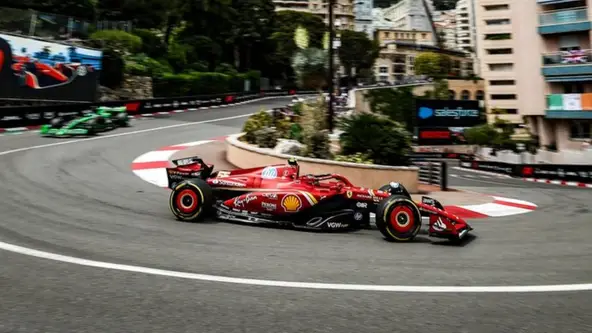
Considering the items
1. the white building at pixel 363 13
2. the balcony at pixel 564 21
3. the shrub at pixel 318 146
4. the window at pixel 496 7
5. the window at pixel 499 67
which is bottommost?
the shrub at pixel 318 146

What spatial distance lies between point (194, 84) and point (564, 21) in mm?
32549

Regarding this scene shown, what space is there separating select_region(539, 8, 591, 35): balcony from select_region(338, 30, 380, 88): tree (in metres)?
65.9

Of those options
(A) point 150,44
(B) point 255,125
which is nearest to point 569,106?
(B) point 255,125

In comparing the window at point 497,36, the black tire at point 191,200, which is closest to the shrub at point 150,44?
the black tire at point 191,200

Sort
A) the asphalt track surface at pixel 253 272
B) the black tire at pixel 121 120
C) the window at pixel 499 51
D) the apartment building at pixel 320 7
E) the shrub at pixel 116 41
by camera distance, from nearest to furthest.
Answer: the asphalt track surface at pixel 253 272
the black tire at pixel 121 120
the shrub at pixel 116 41
the window at pixel 499 51
the apartment building at pixel 320 7

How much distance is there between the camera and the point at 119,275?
5.06 metres

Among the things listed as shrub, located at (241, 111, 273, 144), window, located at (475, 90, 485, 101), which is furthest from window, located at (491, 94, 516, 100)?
shrub, located at (241, 111, 273, 144)

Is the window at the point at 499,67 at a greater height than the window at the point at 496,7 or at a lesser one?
lesser

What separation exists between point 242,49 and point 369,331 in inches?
3149

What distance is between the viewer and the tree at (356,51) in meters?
105

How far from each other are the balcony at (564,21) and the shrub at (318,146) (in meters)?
31.1

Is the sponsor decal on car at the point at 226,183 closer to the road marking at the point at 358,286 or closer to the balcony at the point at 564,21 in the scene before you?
the road marking at the point at 358,286

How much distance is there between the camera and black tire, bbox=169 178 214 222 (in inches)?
311

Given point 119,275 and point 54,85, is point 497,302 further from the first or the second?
point 54,85
